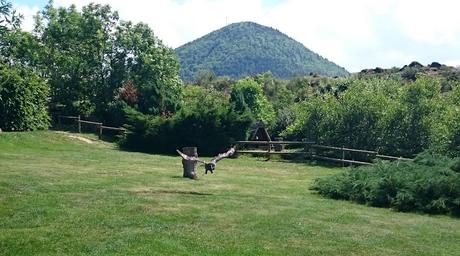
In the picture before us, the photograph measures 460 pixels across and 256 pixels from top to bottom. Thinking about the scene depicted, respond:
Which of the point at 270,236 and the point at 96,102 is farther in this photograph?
the point at 96,102

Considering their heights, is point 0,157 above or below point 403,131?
below

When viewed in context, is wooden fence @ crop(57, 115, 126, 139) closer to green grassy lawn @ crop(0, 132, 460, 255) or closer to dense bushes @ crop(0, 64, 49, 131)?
dense bushes @ crop(0, 64, 49, 131)

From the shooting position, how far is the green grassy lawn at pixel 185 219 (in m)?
12.0

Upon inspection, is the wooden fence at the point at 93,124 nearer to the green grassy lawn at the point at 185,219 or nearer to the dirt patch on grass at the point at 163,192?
the green grassy lawn at the point at 185,219

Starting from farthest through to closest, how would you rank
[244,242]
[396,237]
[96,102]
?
[96,102]
[396,237]
[244,242]

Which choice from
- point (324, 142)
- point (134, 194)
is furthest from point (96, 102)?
point (134, 194)

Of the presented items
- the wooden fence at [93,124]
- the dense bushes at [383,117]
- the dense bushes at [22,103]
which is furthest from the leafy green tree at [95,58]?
the dense bushes at [383,117]

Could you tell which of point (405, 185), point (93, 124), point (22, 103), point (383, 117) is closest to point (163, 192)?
point (405, 185)

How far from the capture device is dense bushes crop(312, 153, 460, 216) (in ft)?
60.1

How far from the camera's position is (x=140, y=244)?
1184 centimetres

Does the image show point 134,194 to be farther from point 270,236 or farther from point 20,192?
point 270,236

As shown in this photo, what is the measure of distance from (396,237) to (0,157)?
1880cm

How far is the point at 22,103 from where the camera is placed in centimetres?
4103

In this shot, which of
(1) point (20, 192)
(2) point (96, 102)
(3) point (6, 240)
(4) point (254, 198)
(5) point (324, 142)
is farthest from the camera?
(2) point (96, 102)
